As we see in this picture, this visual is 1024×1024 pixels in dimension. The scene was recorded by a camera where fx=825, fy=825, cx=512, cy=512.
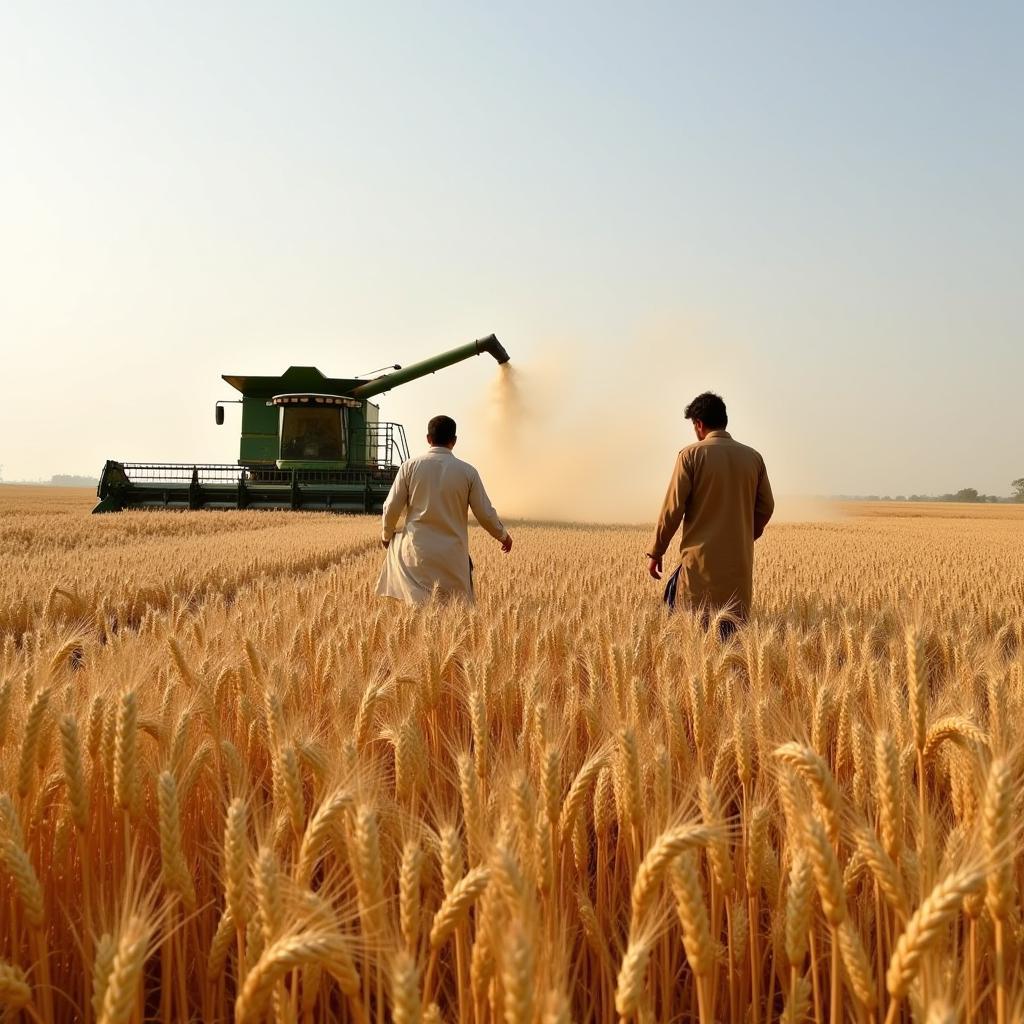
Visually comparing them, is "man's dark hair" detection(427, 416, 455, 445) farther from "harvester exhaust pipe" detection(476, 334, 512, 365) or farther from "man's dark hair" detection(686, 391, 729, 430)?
"harvester exhaust pipe" detection(476, 334, 512, 365)

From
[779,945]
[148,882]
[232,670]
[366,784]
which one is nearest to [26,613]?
[232,670]

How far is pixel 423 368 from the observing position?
21172 mm

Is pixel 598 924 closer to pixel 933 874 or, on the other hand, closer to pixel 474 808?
pixel 474 808

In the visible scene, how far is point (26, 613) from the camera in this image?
519cm

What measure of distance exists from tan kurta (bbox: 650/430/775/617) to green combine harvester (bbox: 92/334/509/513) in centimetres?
1496

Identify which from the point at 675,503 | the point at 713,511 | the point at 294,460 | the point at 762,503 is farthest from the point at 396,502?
the point at 294,460

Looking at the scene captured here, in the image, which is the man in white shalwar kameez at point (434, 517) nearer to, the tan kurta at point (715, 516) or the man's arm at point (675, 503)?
the man's arm at point (675, 503)

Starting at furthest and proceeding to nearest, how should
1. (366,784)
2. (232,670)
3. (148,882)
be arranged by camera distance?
(232,670)
(148,882)
(366,784)

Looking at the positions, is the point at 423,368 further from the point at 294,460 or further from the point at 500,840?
the point at 500,840

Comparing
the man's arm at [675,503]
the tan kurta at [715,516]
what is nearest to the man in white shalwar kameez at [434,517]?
the man's arm at [675,503]

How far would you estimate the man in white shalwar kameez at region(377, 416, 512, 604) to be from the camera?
17.0 ft

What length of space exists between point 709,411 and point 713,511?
564mm

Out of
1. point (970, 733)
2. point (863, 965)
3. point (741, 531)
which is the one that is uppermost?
point (741, 531)

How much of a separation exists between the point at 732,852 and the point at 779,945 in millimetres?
472
